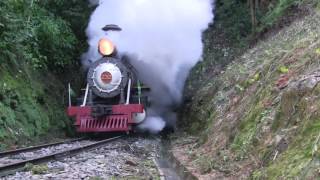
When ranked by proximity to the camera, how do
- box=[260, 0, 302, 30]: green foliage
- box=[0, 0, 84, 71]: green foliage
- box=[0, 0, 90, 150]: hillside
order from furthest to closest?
box=[260, 0, 302, 30]: green foliage
box=[0, 0, 84, 71]: green foliage
box=[0, 0, 90, 150]: hillside

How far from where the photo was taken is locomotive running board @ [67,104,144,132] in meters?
12.8

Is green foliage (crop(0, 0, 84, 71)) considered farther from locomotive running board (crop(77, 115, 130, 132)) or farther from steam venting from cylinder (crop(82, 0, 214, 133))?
locomotive running board (crop(77, 115, 130, 132))

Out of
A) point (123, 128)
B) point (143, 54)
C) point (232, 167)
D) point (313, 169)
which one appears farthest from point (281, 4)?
point (313, 169)

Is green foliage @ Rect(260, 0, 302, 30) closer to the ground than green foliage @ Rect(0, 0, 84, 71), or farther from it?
farther from it

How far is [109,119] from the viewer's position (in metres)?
13.1

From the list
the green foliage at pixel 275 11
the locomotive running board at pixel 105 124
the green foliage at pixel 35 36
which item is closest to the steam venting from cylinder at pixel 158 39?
the green foliage at pixel 35 36

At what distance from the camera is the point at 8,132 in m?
10.7

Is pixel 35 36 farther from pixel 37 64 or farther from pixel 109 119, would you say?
pixel 109 119

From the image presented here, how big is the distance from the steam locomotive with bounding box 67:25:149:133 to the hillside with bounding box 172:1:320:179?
1.71 m

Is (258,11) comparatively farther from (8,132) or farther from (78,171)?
(78,171)

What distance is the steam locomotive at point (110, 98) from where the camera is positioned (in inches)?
508

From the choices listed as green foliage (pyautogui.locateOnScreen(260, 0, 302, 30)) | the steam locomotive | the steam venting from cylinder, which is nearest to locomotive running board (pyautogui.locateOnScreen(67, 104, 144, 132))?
the steam locomotive

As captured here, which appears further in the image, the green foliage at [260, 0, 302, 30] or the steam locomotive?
the green foliage at [260, 0, 302, 30]

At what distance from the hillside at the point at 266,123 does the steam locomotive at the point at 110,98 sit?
171 cm
